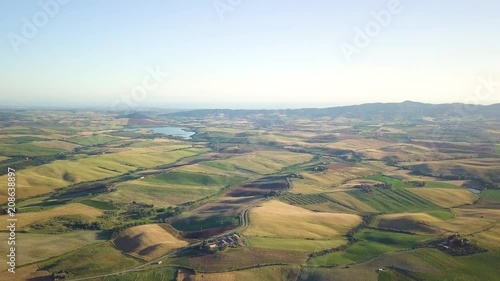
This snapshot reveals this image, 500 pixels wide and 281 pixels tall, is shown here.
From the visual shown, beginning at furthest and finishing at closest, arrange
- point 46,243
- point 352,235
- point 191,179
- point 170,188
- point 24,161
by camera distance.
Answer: point 24,161, point 191,179, point 170,188, point 352,235, point 46,243

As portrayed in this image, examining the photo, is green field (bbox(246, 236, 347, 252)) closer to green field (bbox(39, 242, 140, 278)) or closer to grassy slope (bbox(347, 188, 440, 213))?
green field (bbox(39, 242, 140, 278))

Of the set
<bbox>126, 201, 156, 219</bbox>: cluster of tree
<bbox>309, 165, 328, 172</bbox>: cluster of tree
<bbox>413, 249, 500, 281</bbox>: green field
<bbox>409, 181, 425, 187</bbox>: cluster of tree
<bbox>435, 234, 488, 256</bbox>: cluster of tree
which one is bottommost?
<bbox>126, 201, 156, 219</bbox>: cluster of tree

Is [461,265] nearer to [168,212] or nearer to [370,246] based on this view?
[370,246]

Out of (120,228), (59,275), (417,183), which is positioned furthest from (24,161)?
(417,183)

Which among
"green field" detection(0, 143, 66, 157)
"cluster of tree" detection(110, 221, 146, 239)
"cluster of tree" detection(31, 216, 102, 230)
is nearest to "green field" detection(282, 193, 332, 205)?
"cluster of tree" detection(110, 221, 146, 239)

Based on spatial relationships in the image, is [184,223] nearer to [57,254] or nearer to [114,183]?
[57,254]

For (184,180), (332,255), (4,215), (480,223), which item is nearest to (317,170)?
(184,180)

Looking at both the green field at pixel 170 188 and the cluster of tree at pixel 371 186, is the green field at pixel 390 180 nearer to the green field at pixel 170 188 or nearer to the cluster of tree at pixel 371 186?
the cluster of tree at pixel 371 186
